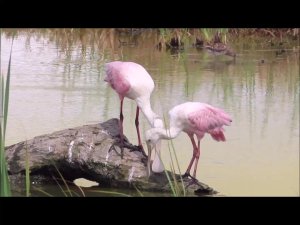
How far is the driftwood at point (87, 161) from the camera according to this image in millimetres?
3023

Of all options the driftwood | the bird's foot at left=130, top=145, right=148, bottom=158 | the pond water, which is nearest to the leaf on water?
the driftwood

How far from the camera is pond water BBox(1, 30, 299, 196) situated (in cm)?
294

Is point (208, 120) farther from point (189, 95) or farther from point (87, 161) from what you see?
point (189, 95)

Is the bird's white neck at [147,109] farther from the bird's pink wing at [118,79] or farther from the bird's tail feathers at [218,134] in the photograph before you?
the bird's tail feathers at [218,134]

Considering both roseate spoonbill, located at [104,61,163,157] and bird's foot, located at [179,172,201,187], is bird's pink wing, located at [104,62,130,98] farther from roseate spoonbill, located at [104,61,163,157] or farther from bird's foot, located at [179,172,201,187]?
bird's foot, located at [179,172,201,187]

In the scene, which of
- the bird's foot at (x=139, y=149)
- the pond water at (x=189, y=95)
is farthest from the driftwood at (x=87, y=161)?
the pond water at (x=189, y=95)

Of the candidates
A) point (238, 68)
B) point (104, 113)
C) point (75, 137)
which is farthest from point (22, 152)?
point (238, 68)

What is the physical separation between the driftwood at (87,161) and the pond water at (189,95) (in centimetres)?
14

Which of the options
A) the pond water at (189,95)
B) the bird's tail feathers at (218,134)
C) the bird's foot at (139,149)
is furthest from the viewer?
the bird's foot at (139,149)

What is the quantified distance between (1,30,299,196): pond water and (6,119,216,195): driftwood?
5.5 inches

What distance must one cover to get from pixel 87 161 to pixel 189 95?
0.83 metres

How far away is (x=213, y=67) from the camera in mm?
4875

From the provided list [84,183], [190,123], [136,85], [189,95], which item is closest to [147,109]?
[136,85]

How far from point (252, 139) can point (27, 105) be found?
3.62 feet
